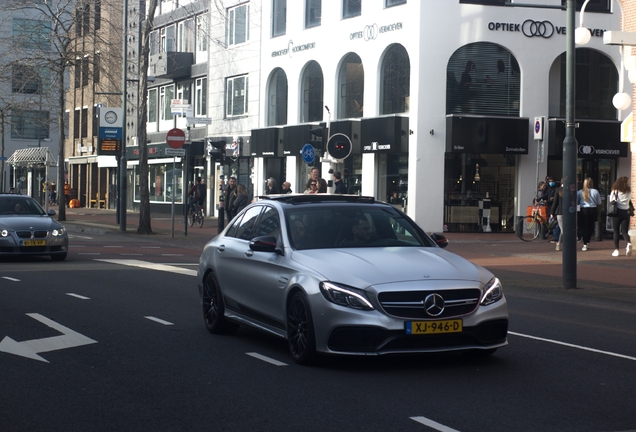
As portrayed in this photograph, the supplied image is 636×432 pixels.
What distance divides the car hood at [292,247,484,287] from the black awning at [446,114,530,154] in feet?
73.6

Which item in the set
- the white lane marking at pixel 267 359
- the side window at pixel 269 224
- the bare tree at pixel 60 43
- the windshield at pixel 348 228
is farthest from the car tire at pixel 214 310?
the bare tree at pixel 60 43

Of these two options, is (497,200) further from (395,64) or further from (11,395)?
(11,395)

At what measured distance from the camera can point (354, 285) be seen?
748 cm

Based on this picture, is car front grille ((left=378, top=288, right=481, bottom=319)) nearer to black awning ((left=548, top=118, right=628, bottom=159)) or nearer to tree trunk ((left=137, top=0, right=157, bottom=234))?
tree trunk ((left=137, top=0, right=157, bottom=234))

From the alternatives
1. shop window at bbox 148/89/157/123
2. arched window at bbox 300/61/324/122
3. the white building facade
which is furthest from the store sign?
shop window at bbox 148/89/157/123

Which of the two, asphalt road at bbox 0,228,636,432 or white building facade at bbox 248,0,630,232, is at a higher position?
white building facade at bbox 248,0,630,232

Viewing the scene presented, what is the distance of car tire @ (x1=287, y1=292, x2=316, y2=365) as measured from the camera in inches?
304

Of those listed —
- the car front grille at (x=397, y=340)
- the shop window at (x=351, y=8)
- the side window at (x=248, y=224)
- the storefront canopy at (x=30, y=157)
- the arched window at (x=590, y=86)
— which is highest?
the shop window at (x=351, y=8)

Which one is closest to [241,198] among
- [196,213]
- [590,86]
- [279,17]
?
[196,213]

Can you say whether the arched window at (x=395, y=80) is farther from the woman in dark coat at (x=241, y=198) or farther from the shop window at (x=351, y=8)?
the woman in dark coat at (x=241, y=198)

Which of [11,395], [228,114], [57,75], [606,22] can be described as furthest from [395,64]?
[11,395]

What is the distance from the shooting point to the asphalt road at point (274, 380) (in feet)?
20.2

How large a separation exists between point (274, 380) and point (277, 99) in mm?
32592

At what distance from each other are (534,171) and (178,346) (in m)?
24.0
